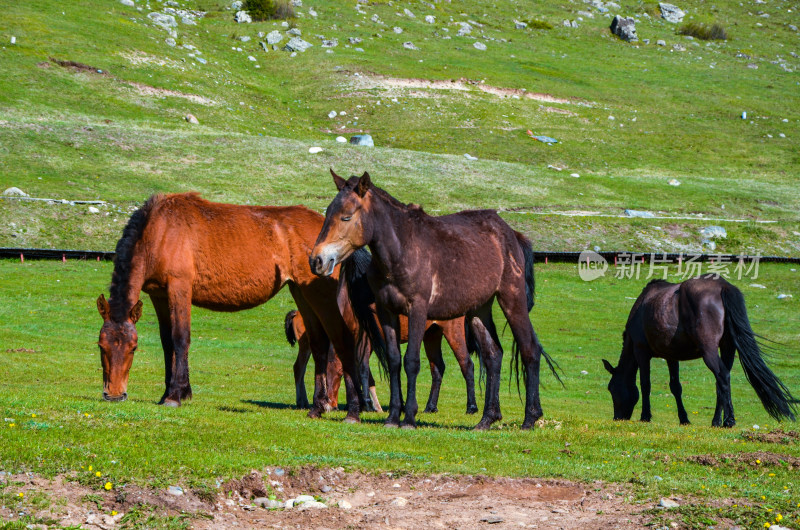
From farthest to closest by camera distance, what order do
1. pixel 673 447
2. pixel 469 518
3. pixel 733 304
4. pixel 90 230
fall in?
pixel 90 230 < pixel 733 304 < pixel 673 447 < pixel 469 518

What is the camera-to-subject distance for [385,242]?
11180mm

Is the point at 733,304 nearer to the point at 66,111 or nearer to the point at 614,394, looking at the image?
the point at 614,394

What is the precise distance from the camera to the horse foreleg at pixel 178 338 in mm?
12211

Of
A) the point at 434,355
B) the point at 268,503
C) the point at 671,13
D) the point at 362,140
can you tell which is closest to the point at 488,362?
the point at 434,355

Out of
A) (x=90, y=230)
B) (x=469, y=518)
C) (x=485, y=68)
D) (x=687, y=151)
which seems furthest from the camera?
(x=485, y=68)

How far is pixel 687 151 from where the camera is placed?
222 feet

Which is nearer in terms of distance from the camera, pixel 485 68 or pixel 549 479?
pixel 549 479

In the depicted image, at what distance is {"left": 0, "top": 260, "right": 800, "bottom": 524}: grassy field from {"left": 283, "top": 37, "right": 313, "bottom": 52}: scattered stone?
59590 mm

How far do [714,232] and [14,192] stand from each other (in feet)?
Result: 103

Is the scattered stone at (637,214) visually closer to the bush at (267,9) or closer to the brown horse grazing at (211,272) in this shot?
the brown horse grazing at (211,272)

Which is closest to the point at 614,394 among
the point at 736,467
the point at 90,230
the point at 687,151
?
the point at 736,467

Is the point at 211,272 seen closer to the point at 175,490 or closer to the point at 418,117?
the point at 175,490

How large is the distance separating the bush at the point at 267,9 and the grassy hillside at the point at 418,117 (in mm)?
1689

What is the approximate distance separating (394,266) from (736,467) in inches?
177
